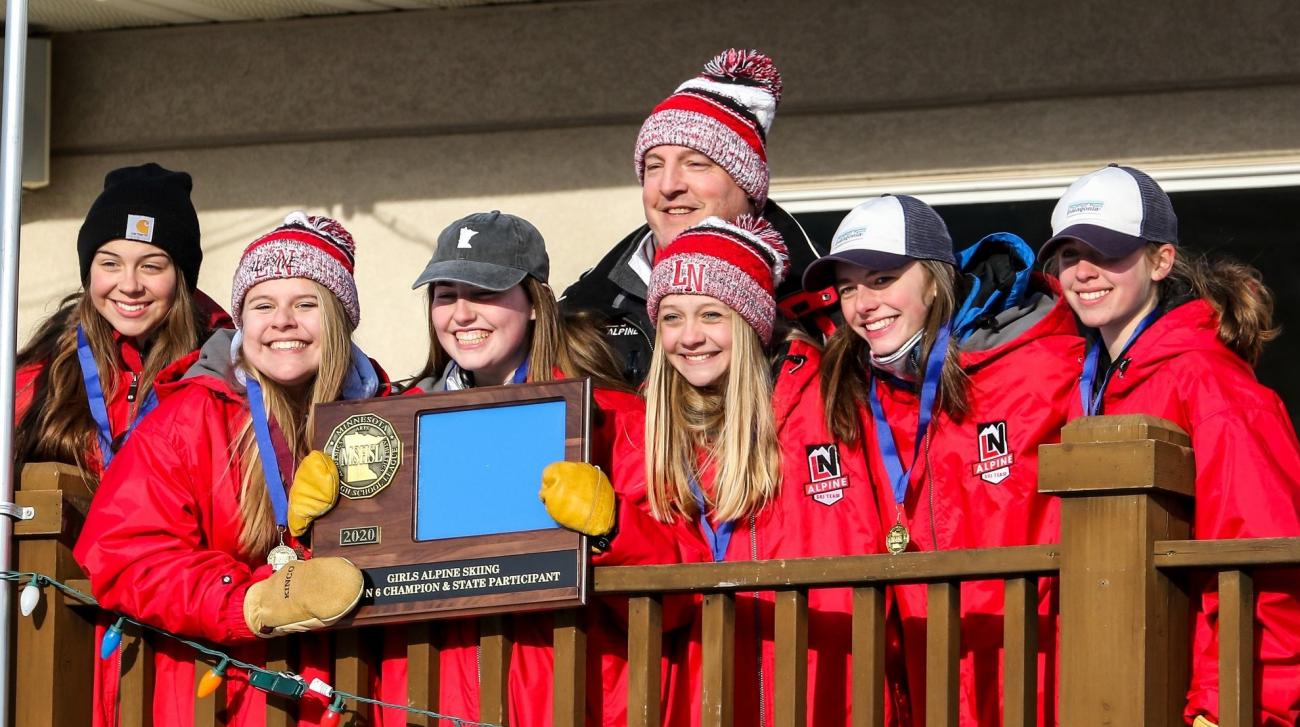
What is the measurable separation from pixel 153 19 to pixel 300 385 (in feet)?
11.1

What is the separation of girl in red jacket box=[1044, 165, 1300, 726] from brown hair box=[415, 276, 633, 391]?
1203 mm

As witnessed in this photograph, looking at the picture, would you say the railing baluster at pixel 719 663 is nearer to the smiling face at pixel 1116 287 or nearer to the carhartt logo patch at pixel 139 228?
the smiling face at pixel 1116 287

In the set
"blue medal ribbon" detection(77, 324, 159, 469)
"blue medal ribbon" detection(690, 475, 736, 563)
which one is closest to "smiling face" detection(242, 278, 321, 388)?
"blue medal ribbon" detection(77, 324, 159, 469)

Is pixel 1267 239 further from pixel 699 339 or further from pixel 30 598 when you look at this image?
pixel 30 598

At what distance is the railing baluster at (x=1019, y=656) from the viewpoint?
4.12 m

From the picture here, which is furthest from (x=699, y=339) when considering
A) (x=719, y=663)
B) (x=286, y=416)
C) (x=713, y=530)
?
(x=286, y=416)

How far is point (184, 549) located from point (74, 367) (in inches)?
44.7

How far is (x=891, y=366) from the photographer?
16.3 feet

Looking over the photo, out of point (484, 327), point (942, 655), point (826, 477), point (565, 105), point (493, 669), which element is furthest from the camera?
point (565, 105)

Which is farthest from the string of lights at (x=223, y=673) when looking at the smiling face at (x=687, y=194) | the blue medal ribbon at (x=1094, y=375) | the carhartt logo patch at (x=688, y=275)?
the smiling face at (x=687, y=194)

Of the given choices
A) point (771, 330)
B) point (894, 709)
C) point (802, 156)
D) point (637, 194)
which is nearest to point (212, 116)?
point (637, 194)

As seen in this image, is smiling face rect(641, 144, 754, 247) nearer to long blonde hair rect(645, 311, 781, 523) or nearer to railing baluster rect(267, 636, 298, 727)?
long blonde hair rect(645, 311, 781, 523)

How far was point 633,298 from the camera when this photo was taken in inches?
235

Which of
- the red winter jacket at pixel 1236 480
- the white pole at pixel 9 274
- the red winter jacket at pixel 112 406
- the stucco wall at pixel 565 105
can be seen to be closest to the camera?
the red winter jacket at pixel 1236 480
